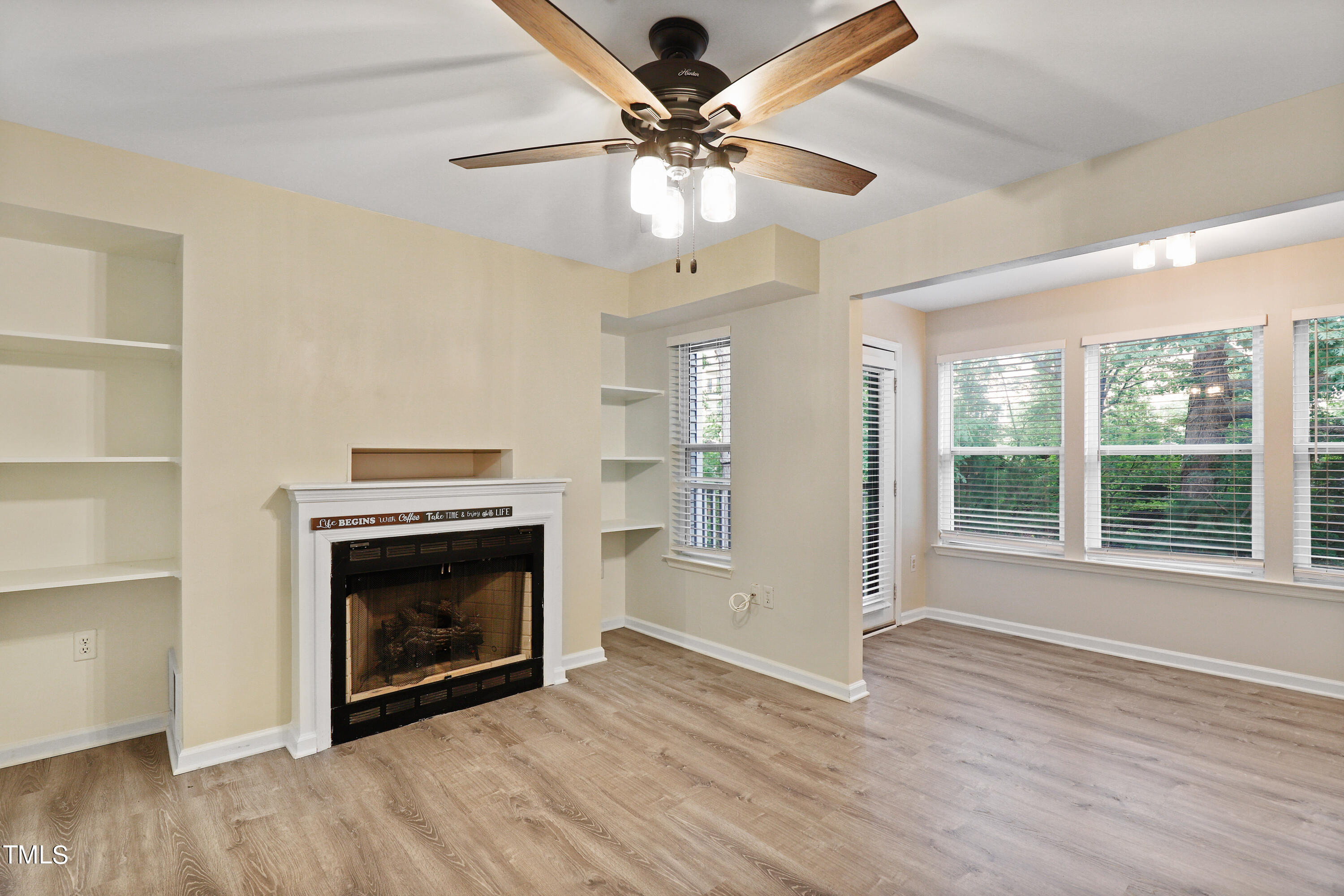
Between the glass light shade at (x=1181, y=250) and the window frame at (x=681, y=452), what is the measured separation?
2.42 metres

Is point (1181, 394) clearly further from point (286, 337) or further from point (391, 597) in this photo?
point (286, 337)

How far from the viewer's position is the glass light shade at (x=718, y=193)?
1.90 m

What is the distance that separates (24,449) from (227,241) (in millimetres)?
1211

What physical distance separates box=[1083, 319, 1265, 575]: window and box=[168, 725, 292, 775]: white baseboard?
4887 mm

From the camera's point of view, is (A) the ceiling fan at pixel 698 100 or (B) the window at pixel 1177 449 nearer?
(A) the ceiling fan at pixel 698 100

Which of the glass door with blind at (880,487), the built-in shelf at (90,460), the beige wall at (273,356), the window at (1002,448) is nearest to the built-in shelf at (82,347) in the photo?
the beige wall at (273,356)

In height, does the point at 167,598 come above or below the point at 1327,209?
below

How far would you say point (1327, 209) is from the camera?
3.12m

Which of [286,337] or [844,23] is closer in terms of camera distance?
[844,23]

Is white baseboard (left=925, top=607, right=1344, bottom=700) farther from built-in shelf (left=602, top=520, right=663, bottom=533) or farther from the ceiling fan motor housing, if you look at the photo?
the ceiling fan motor housing

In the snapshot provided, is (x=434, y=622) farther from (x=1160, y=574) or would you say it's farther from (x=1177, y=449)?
(x=1177, y=449)

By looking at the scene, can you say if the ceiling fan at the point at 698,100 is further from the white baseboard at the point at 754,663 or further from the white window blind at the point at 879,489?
the white window blind at the point at 879,489

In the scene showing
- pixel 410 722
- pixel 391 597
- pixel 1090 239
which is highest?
pixel 1090 239

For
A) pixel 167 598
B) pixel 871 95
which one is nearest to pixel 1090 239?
pixel 871 95
